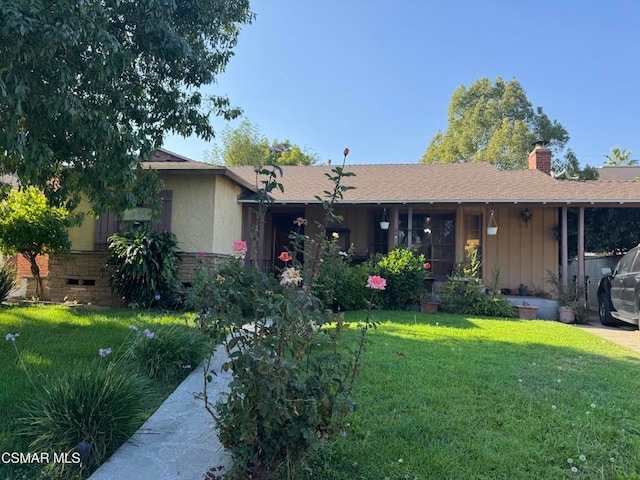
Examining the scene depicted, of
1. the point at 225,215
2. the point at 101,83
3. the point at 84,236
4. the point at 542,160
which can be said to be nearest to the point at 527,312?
the point at 542,160

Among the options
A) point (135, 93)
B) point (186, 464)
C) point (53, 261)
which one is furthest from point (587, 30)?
point (53, 261)

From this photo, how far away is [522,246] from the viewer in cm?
1078

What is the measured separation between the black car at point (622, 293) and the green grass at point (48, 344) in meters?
7.61

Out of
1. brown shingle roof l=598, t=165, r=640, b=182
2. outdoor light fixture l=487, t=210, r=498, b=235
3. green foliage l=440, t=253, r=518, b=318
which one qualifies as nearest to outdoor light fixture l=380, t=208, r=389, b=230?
green foliage l=440, t=253, r=518, b=318

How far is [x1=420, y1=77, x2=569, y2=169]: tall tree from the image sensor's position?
24156 mm

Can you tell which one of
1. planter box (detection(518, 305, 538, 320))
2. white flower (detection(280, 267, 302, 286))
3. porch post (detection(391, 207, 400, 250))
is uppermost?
porch post (detection(391, 207, 400, 250))

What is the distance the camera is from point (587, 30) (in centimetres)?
1162

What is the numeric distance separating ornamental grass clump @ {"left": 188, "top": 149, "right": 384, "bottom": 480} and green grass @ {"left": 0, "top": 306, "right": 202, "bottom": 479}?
53.0 inches

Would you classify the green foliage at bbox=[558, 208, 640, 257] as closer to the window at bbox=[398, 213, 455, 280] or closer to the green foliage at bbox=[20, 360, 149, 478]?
the window at bbox=[398, 213, 455, 280]

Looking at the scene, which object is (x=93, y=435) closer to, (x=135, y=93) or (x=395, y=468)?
(x=395, y=468)

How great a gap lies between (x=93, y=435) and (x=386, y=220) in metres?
9.18

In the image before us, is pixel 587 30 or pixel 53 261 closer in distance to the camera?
pixel 53 261

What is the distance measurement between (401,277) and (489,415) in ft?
18.8

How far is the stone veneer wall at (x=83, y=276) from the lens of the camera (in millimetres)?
8375
